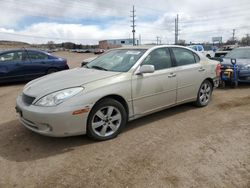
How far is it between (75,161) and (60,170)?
0.92ft

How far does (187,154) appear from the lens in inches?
152

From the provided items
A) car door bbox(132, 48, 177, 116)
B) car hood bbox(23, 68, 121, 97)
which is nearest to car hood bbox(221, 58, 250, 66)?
car door bbox(132, 48, 177, 116)

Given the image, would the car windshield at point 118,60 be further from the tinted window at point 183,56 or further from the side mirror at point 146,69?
the tinted window at point 183,56

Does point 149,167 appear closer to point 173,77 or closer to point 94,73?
point 94,73

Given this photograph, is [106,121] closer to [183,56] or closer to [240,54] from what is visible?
[183,56]

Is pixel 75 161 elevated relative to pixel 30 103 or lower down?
lower down

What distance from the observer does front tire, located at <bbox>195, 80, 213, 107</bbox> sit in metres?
6.24

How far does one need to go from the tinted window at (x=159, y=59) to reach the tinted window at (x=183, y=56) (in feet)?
0.86

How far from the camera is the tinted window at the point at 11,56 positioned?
33.3 ft

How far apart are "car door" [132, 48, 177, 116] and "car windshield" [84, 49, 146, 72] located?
22 centimetres

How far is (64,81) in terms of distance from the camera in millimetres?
4434

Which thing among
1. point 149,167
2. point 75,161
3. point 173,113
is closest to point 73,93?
point 75,161

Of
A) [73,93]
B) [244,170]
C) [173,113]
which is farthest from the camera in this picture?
[173,113]

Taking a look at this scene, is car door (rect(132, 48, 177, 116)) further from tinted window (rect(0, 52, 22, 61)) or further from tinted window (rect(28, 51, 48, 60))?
tinted window (rect(0, 52, 22, 61))
